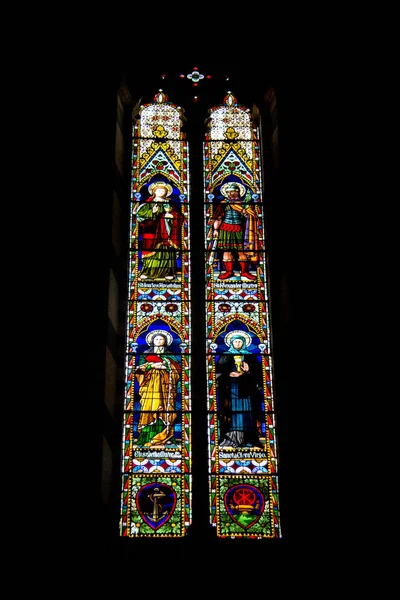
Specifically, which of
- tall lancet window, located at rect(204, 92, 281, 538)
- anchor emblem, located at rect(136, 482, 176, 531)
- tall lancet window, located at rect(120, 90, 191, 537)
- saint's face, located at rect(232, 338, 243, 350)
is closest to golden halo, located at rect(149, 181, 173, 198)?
tall lancet window, located at rect(120, 90, 191, 537)

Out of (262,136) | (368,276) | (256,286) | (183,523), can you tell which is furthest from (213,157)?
(183,523)

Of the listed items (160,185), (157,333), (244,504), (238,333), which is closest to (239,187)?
(160,185)

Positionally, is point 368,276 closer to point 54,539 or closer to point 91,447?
point 91,447

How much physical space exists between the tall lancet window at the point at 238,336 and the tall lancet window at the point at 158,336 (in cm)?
20

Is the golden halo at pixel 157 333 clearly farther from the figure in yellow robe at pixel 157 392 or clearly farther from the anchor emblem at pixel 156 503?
the anchor emblem at pixel 156 503

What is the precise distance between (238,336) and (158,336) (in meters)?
0.60

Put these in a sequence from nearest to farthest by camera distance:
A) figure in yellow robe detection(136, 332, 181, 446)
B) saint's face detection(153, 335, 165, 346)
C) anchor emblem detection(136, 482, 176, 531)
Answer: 1. anchor emblem detection(136, 482, 176, 531)
2. figure in yellow robe detection(136, 332, 181, 446)
3. saint's face detection(153, 335, 165, 346)

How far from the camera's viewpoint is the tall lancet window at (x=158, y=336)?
7.17 m

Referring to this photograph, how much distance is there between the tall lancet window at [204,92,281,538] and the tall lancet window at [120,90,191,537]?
20cm

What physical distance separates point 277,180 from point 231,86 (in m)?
1.21

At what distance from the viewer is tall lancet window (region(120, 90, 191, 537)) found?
7.17 m

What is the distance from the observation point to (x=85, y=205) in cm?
776

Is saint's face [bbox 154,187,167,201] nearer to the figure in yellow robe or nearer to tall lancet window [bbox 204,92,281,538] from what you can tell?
tall lancet window [bbox 204,92,281,538]

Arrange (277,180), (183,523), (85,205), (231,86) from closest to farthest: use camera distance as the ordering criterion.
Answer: (183,523) → (85,205) → (277,180) → (231,86)
